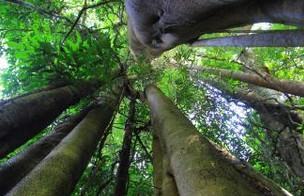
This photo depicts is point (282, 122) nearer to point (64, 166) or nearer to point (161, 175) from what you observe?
point (161, 175)

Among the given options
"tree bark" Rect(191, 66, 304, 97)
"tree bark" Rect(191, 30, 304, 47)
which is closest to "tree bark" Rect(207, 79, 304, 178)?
"tree bark" Rect(191, 66, 304, 97)

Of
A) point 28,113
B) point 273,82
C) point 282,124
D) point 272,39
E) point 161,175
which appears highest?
point 272,39

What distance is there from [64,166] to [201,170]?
107cm

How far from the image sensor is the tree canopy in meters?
4.11

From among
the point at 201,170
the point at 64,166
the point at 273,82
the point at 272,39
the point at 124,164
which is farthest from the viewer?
the point at 273,82

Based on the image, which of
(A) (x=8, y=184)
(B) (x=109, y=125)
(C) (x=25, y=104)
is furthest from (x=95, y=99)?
(A) (x=8, y=184)

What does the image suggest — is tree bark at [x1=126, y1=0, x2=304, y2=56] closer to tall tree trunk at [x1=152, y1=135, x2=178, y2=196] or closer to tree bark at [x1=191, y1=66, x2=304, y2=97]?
tall tree trunk at [x1=152, y1=135, x2=178, y2=196]

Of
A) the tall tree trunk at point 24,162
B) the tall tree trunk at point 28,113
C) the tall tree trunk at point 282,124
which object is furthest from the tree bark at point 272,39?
the tall tree trunk at point 24,162

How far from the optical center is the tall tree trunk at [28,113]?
2883mm

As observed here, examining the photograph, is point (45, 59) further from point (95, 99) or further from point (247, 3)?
point (247, 3)

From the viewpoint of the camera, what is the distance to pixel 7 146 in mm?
2951

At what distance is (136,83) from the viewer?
689 centimetres

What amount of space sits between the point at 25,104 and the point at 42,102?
0.31 metres

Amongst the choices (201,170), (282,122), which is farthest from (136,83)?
(201,170)
